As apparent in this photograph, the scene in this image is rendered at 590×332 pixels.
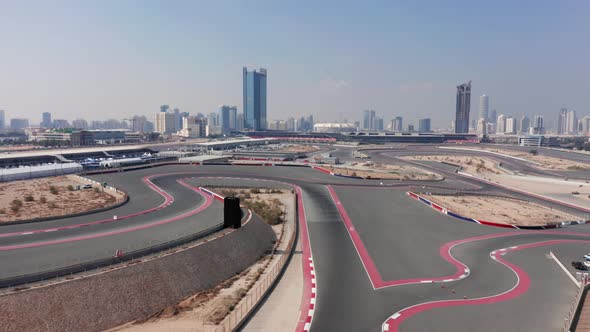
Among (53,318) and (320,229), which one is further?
(320,229)

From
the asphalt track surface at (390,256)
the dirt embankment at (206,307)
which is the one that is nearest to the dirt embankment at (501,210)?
the asphalt track surface at (390,256)

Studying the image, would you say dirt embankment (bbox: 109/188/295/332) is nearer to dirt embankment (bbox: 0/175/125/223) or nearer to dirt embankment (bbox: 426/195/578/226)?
dirt embankment (bbox: 0/175/125/223)

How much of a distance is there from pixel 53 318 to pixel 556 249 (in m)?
32.2

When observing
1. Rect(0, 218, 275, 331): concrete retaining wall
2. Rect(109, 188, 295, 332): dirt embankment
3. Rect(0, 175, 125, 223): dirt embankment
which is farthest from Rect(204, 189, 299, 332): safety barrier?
Rect(0, 175, 125, 223): dirt embankment

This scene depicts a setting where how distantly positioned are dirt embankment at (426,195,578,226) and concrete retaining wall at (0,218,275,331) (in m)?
28.7

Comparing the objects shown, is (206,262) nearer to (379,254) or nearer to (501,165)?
(379,254)

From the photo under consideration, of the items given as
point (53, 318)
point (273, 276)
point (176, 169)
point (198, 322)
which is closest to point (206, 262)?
point (273, 276)

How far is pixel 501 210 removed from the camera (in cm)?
4562

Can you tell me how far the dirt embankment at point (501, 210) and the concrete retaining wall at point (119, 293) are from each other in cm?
2872

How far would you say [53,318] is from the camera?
15398mm

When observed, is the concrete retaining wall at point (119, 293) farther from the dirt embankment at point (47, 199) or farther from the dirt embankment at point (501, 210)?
the dirt embankment at point (501, 210)

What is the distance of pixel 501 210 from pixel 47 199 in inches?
1883

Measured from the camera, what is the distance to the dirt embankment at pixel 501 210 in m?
41.2

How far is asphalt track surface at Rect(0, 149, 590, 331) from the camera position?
18.3m
